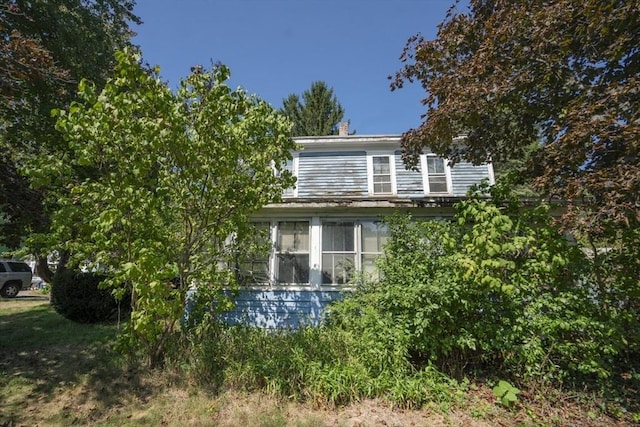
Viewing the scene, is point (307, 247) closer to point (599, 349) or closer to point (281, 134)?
point (281, 134)

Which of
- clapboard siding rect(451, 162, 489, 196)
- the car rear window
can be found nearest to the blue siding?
clapboard siding rect(451, 162, 489, 196)

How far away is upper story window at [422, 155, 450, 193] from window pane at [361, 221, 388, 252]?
107 inches

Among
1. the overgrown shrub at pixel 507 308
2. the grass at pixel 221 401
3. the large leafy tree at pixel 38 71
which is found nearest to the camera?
Answer: the grass at pixel 221 401

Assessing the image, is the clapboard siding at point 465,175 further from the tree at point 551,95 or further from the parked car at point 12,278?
the parked car at point 12,278

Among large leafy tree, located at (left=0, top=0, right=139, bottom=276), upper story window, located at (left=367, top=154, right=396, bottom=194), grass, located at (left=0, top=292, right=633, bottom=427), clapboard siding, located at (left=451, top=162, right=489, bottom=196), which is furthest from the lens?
upper story window, located at (left=367, top=154, right=396, bottom=194)

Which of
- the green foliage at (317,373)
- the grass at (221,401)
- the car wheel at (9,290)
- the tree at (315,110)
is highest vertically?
the tree at (315,110)

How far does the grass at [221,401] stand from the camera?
15.4 feet

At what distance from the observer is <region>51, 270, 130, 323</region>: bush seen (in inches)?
359

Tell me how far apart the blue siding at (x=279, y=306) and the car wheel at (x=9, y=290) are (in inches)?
616

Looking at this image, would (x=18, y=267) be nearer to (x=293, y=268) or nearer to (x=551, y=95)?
(x=293, y=268)

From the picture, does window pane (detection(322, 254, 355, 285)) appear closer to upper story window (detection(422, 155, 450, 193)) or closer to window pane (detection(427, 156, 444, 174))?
upper story window (detection(422, 155, 450, 193))

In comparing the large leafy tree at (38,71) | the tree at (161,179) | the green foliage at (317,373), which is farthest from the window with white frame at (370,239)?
the large leafy tree at (38,71)

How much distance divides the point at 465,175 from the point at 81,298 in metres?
12.2

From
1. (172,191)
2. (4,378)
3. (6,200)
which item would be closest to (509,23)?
(172,191)
